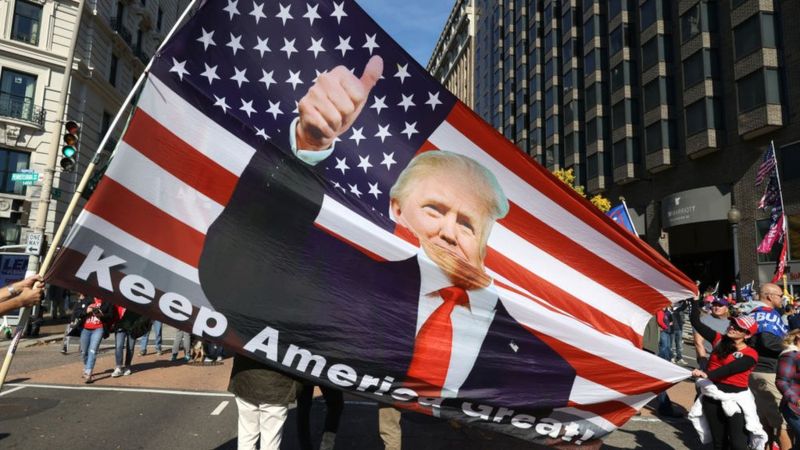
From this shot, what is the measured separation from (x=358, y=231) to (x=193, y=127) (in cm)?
126

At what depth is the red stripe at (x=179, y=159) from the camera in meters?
3.21

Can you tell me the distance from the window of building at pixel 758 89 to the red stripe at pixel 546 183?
26276 millimetres

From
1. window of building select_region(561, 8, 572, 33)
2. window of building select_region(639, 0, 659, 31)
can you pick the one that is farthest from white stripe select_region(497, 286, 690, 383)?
window of building select_region(561, 8, 572, 33)

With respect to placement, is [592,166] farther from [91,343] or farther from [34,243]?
[91,343]

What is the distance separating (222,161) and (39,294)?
4.14 feet

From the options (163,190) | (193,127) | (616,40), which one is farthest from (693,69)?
(163,190)

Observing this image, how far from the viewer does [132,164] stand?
319cm

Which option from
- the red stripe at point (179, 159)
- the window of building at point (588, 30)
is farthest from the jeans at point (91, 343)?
the window of building at point (588, 30)

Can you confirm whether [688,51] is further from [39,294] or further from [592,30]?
[39,294]

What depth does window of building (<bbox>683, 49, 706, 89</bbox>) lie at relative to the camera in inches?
1137

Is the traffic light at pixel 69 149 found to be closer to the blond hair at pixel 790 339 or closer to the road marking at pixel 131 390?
the road marking at pixel 131 390

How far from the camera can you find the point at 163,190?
325cm

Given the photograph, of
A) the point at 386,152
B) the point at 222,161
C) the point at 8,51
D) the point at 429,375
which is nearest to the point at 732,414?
the point at 429,375

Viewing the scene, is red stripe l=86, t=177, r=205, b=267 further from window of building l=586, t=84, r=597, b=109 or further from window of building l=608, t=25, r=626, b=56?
window of building l=586, t=84, r=597, b=109
